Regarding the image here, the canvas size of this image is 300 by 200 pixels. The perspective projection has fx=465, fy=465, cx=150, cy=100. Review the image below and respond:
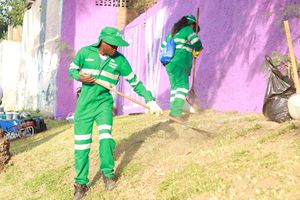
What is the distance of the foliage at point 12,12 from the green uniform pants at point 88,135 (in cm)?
3702

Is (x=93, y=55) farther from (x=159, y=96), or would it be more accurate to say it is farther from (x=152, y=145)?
(x=159, y=96)

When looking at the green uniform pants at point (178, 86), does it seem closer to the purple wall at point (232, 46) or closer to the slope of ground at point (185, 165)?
the slope of ground at point (185, 165)

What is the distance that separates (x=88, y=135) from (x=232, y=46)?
5.42 meters

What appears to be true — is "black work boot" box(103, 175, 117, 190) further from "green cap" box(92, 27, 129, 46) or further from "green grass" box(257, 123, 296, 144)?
"green grass" box(257, 123, 296, 144)

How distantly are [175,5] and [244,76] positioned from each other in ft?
13.9

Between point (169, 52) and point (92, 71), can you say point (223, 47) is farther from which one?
point (92, 71)

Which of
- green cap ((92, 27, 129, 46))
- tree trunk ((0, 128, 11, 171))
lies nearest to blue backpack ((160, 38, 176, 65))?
green cap ((92, 27, 129, 46))

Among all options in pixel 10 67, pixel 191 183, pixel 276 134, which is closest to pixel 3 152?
pixel 191 183

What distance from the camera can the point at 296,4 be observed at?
326 inches

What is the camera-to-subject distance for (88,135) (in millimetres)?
5750

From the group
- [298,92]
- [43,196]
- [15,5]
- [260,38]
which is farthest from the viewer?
[15,5]

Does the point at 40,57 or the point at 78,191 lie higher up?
the point at 40,57

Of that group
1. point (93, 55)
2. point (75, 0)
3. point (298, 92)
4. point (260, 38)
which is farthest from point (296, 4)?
point (75, 0)

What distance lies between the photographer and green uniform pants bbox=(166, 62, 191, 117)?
27.3ft
